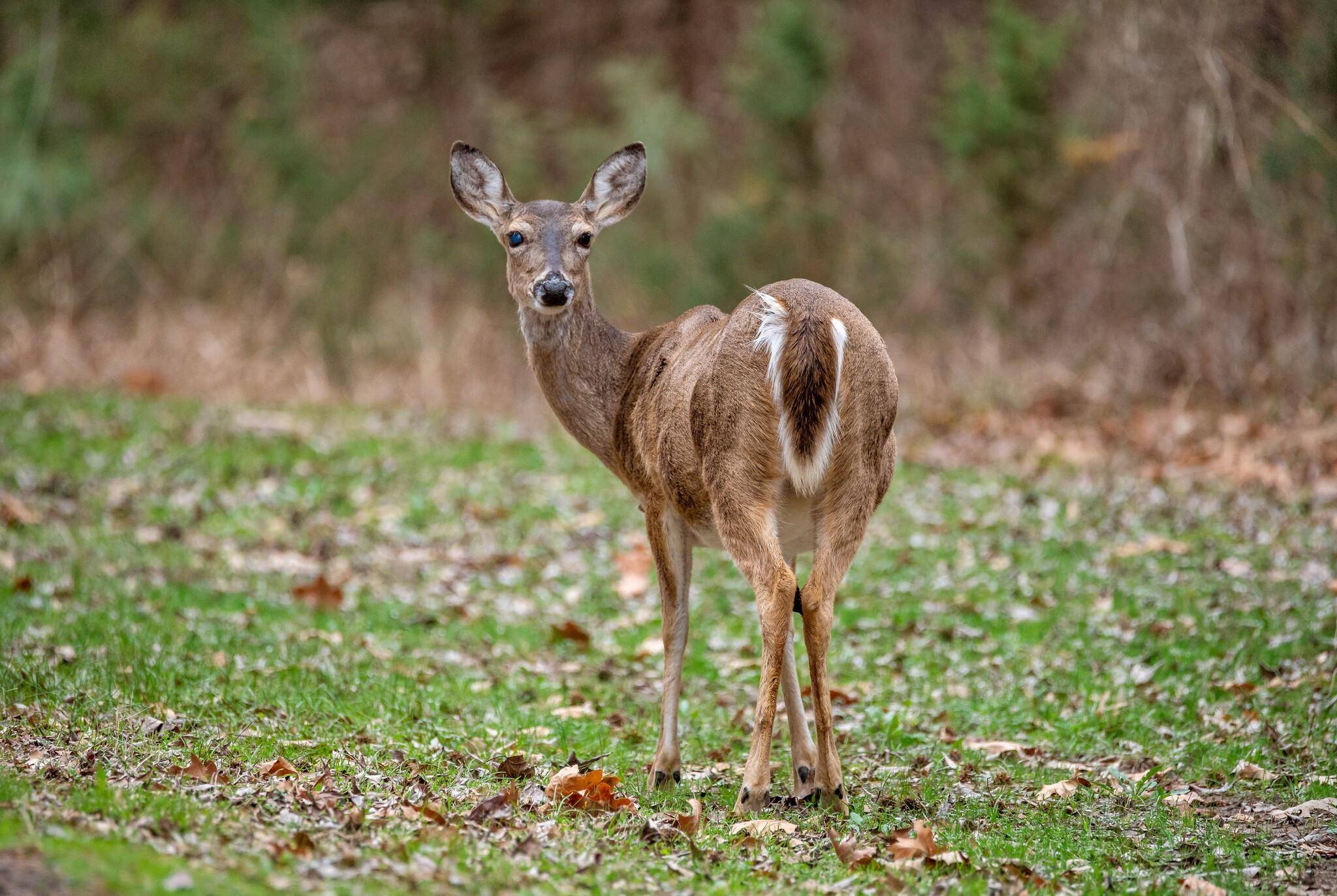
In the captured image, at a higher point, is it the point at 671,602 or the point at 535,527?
the point at 535,527

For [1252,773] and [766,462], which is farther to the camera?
[1252,773]

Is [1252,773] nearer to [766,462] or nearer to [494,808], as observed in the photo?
[766,462]

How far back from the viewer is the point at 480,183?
611 cm

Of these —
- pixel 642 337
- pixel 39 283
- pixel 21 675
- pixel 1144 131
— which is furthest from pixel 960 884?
pixel 39 283

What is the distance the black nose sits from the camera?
17.9 ft

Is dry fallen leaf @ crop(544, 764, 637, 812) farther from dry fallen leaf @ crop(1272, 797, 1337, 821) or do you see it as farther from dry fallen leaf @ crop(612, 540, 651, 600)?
dry fallen leaf @ crop(612, 540, 651, 600)

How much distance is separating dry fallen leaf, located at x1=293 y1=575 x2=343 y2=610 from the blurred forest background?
6.05 meters

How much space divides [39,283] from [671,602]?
14.3 metres

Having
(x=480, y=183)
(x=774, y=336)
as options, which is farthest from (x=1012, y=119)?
(x=774, y=336)

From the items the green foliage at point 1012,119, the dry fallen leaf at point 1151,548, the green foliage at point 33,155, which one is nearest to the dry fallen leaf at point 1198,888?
the dry fallen leaf at point 1151,548

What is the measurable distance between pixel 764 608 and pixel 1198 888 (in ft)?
5.20

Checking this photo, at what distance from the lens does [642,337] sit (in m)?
5.95

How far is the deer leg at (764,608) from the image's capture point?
4.60 metres

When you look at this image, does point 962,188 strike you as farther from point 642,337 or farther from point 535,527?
point 642,337
